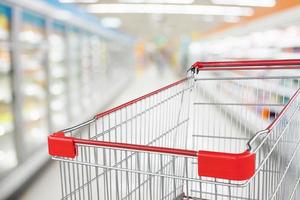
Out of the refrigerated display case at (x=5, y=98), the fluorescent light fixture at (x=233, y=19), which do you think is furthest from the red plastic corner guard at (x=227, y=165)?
the fluorescent light fixture at (x=233, y=19)

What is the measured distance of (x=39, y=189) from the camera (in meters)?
3.54

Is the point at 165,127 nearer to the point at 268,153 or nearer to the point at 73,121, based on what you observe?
the point at 268,153

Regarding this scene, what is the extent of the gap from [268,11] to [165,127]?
447 centimetres

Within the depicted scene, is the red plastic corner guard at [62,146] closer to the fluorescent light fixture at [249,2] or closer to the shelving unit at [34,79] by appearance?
the shelving unit at [34,79]

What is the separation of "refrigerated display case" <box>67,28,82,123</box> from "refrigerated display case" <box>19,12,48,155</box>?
1307 millimetres

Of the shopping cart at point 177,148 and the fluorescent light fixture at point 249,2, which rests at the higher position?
the fluorescent light fixture at point 249,2

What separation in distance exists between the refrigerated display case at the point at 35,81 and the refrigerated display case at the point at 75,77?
51.5 inches

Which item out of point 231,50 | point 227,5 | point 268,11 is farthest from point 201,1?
point 231,50

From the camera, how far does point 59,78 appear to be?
250 inches

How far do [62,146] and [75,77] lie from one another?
5.86m

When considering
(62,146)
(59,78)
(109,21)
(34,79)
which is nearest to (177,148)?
(62,146)

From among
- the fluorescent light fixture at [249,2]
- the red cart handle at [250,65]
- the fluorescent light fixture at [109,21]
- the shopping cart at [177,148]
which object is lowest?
the shopping cart at [177,148]

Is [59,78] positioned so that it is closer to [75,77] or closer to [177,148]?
[75,77]

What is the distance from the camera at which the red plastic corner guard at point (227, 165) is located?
99cm
